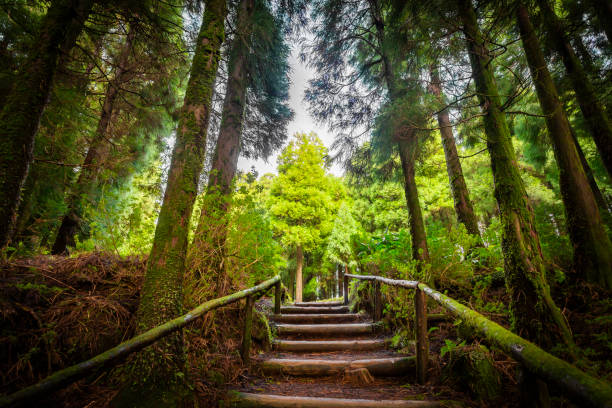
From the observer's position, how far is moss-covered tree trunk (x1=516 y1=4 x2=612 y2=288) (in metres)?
3.53

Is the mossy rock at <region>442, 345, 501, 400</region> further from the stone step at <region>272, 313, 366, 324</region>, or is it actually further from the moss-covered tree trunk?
the stone step at <region>272, 313, 366, 324</region>

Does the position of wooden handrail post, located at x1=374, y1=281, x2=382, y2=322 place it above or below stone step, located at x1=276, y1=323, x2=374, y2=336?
above

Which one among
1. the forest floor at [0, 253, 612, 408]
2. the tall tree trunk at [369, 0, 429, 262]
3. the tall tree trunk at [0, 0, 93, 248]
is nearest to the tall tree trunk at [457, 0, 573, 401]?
the forest floor at [0, 253, 612, 408]

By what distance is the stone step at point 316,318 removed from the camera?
199 inches

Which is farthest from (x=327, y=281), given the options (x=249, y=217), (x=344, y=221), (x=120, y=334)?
(x=120, y=334)

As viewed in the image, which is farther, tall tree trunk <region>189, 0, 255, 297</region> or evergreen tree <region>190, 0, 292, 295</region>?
evergreen tree <region>190, 0, 292, 295</region>

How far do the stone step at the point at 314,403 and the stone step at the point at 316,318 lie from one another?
110 inches

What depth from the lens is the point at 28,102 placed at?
2254 millimetres

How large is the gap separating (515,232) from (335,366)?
2647mm

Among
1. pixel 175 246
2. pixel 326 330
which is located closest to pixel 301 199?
pixel 326 330

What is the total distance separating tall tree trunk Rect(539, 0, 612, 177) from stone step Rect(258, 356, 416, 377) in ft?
18.0

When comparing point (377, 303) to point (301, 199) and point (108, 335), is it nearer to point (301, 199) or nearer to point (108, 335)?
point (108, 335)

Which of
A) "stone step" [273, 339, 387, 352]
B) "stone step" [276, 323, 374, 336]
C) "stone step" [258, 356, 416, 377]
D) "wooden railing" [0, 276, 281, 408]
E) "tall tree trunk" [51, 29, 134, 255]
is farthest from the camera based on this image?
"tall tree trunk" [51, 29, 134, 255]

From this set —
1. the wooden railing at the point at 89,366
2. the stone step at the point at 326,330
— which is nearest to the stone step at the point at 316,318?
Answer: the stone step at the point at 326,330
